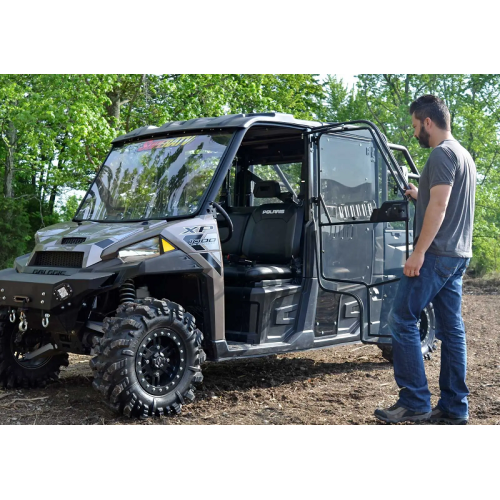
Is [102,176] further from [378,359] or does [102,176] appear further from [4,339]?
[378,359]

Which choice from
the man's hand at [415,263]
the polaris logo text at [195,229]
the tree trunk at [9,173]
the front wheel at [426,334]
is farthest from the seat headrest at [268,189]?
the tree trunk at [9,173]

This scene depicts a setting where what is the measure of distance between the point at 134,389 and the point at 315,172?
2.72m

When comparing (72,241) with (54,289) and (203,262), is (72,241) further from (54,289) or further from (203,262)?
(203,262)

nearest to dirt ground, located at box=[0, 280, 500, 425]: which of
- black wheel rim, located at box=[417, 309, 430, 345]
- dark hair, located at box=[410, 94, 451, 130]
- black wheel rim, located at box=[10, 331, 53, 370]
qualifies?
black wheel rim, located at box=[10, 331, 53, 370]

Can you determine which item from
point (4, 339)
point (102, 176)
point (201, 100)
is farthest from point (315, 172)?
point (201, 100)

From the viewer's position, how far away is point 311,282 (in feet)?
21.0

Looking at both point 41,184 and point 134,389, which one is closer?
point 134,389

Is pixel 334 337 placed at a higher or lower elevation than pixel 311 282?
lower

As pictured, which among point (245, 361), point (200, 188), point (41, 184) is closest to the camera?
point (200, 188)

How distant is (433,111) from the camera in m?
4.71

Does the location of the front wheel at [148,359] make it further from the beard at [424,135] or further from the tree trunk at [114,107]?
the tree trunk at [114,107]

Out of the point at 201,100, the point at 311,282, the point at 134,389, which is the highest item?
the point at 201,100

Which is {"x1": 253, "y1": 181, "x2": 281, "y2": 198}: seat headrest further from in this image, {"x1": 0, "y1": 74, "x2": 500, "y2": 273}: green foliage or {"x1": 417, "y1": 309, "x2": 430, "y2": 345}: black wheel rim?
{"x1": 0, "y1": 74, "x2": 500, "y2": 273}: green foliage

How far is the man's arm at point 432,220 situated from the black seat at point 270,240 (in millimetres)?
1971
